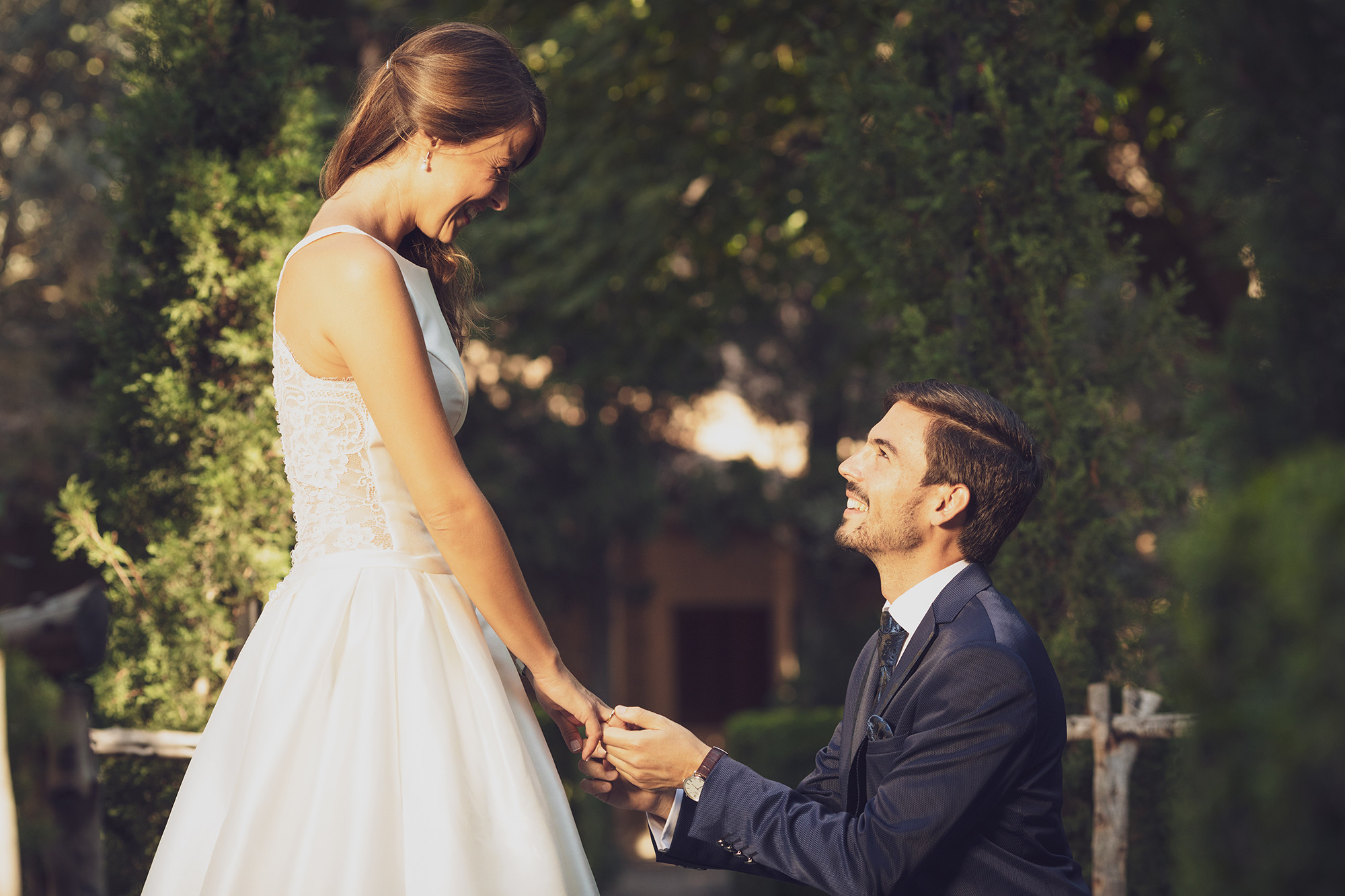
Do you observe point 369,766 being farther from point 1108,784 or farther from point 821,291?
point 821,291

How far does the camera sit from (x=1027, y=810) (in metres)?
2.21

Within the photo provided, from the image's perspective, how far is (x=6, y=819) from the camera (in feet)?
7.22

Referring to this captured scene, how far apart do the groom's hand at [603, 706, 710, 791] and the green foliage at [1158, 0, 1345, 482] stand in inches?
48.4

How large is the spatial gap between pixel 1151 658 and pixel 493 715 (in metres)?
3.10

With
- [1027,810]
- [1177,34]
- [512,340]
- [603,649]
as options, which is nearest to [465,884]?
[1027,810]

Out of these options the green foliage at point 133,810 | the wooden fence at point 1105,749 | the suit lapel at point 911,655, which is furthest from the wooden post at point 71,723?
the suit lapel at point 911,655

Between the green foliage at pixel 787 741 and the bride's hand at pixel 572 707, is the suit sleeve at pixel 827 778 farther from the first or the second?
the green foliage at pixel 787 741

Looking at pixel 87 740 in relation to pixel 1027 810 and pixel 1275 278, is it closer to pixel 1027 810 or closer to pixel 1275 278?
pixel 1027 810

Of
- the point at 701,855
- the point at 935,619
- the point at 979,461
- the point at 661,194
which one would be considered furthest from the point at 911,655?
the point at 661,194

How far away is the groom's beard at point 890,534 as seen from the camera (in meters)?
2.59

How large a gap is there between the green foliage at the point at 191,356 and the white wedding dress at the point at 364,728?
84.0 inches

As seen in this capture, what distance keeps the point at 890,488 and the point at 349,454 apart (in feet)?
4.09

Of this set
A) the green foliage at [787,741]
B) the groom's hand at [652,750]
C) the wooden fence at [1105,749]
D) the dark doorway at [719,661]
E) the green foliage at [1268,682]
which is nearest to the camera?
the green foliage at [1268,682]

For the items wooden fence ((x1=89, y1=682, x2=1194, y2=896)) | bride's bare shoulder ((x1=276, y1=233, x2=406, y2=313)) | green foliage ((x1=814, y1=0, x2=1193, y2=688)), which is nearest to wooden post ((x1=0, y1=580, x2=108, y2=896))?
wooden fence ((x1=89, y1=682, x2=1194, y2=896))
